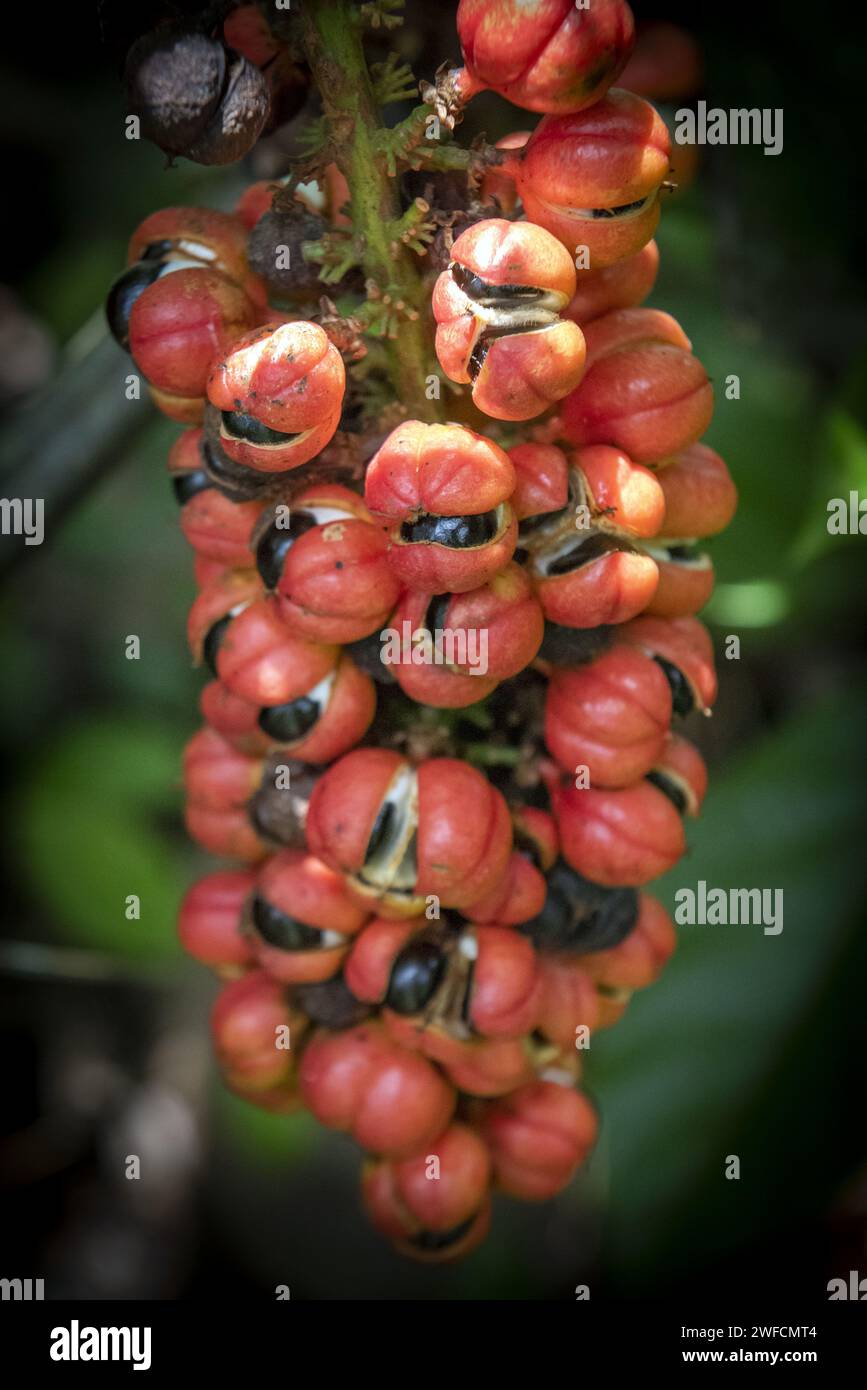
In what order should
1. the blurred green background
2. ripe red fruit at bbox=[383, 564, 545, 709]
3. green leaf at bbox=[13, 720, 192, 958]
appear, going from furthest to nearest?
1. green leaf at bbox=[13, 720, 192, 958]
2. the blurred green background
3. ripe red fruit at bbox=[383, 564, 545, 709]

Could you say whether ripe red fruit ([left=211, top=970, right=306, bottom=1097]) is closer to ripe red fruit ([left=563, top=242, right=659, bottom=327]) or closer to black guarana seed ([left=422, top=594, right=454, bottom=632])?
black guarana seed ([left=422, top=594, right=454, bottom=632])

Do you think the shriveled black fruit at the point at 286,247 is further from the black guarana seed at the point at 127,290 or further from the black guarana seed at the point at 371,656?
the black guarana seed at the point at 371,656

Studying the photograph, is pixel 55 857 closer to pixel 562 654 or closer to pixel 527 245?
pixel 562 654

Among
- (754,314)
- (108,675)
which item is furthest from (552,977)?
(108,675)

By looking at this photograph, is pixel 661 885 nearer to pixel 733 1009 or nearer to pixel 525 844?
pixel 733 1009

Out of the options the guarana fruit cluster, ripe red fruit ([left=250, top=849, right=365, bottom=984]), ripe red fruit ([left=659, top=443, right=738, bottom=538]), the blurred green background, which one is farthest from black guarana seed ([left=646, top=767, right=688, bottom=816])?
the blurred green background

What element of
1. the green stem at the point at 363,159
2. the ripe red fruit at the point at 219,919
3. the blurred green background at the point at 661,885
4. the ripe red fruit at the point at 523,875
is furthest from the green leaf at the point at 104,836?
the green stem at the point at 363,159

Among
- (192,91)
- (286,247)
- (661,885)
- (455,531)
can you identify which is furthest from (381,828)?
(661,885)
